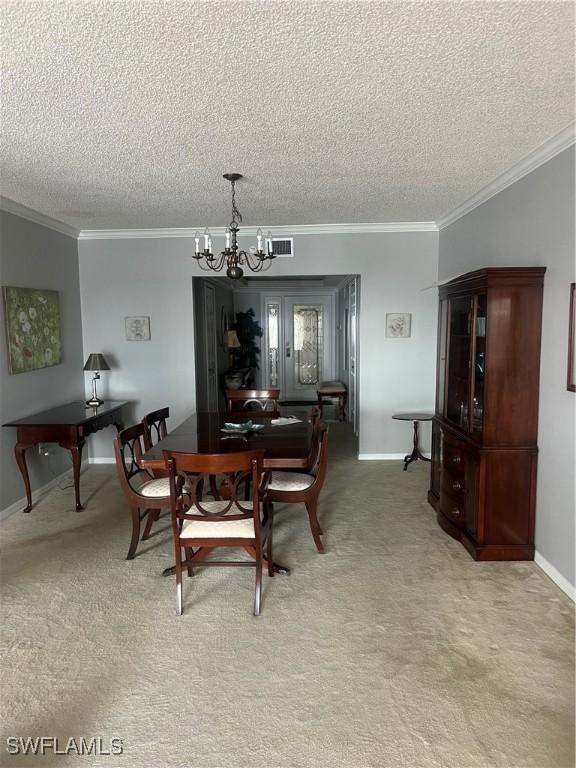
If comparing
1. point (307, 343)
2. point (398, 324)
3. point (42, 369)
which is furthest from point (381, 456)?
point (307, 343)

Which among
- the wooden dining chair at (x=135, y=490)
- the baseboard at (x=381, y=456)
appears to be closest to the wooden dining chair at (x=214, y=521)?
the wooden dining chair at (x=135, y=490)

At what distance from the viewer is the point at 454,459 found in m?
3.55

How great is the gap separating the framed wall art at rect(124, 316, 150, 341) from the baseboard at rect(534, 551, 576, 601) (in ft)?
13.8

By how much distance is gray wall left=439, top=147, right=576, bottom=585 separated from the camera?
9.12 ft

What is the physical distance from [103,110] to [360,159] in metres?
1.53

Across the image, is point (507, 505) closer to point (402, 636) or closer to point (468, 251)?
point (402, 636)

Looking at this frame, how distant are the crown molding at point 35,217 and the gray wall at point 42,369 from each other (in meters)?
0.04

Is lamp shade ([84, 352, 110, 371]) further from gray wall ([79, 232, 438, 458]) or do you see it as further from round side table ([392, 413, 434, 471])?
round side table ([392, 413, 434, 471])

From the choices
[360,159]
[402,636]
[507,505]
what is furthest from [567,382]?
[360,159]

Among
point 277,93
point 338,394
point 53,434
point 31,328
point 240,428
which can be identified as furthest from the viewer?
point 338,394

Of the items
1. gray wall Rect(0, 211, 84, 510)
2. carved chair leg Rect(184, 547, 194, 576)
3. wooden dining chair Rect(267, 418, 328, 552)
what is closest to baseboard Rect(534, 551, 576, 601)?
wooden dining chair Rect(267, 418, 328, 552)

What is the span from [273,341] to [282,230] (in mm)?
4596

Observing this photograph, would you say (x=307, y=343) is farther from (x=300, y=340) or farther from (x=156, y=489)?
(x=156, y=489)

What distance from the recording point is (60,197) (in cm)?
396
